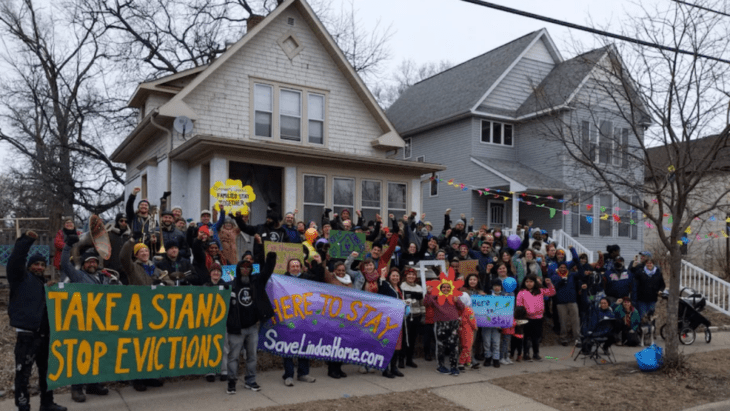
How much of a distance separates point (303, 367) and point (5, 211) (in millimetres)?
41530

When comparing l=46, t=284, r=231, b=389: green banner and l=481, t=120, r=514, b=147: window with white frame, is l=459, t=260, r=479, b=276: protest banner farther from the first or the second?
l=481, t=120, r=514, b=147: window with white frame

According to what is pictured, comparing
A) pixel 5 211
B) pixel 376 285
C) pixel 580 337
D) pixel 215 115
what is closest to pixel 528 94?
pixel 215 115

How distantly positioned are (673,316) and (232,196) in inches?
319

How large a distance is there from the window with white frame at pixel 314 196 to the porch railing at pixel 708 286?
32.1ft

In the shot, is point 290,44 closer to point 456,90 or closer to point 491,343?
point 491,343

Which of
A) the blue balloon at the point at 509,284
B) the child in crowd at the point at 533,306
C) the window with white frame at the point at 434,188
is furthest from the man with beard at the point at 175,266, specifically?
the window with white frame at the point at 434,188

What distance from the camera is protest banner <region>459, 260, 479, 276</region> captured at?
35.4 ft

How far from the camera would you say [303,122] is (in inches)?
669

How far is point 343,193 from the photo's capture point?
16.3m

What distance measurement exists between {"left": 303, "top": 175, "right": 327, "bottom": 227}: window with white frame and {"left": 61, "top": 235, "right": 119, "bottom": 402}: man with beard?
852cm

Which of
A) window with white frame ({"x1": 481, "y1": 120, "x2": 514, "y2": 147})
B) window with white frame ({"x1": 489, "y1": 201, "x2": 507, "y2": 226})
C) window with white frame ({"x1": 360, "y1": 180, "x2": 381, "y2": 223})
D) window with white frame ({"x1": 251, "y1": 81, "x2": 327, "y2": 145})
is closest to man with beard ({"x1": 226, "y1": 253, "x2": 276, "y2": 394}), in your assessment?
window with white frame ({"x1": 360, "y1": 180, "x2": 381, "y2": 223})

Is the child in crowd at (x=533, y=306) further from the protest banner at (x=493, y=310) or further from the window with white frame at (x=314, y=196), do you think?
the window with white frame at (x=314, y=196)

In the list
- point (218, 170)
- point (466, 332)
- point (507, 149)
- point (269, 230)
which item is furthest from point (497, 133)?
point (466, 332)

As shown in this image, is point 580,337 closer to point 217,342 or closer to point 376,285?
point 376,285
